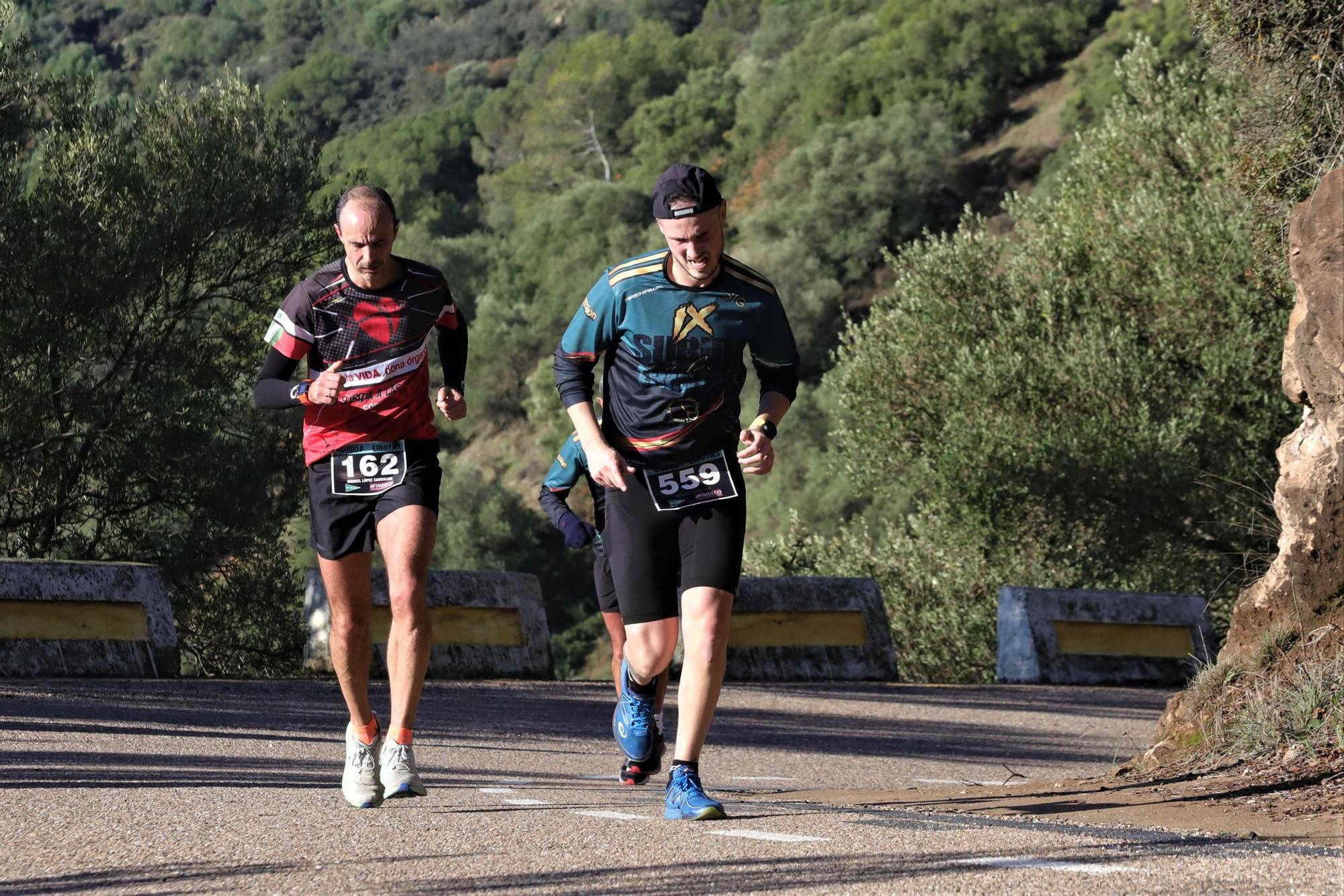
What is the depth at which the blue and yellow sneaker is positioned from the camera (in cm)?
631

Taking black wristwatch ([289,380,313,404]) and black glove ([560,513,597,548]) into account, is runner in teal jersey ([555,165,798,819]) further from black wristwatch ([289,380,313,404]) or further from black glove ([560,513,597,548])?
black glove ([560,513,597,548])

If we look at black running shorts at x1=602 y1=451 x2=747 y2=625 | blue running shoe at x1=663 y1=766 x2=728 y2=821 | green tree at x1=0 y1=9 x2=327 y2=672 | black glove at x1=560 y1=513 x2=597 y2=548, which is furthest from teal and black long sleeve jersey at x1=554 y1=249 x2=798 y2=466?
green tree at x1=0 y1=9 x2=327 y2=672

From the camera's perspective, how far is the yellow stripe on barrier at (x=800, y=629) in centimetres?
1416

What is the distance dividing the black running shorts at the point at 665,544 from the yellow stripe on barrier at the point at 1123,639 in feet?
34.5

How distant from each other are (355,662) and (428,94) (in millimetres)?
151838

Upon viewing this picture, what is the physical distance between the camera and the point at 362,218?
564 centimetres

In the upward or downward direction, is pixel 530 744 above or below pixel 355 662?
below

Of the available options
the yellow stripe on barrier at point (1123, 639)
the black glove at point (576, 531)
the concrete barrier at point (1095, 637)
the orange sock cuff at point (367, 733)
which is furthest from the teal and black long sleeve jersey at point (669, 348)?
the yellow stripe on barrier at point (1123, 639)

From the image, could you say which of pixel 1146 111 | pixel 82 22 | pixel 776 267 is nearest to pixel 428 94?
pixel 82 22

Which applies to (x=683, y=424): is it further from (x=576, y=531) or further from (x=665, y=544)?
(x=576, y=531)

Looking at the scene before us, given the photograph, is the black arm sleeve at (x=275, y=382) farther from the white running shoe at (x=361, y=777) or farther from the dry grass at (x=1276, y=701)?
the dry grass at (x=1276, y=701)

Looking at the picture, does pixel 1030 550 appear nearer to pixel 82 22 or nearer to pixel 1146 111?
pixel 1146 111

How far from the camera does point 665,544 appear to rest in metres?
5.48

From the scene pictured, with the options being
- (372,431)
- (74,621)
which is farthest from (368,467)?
(74,621)
